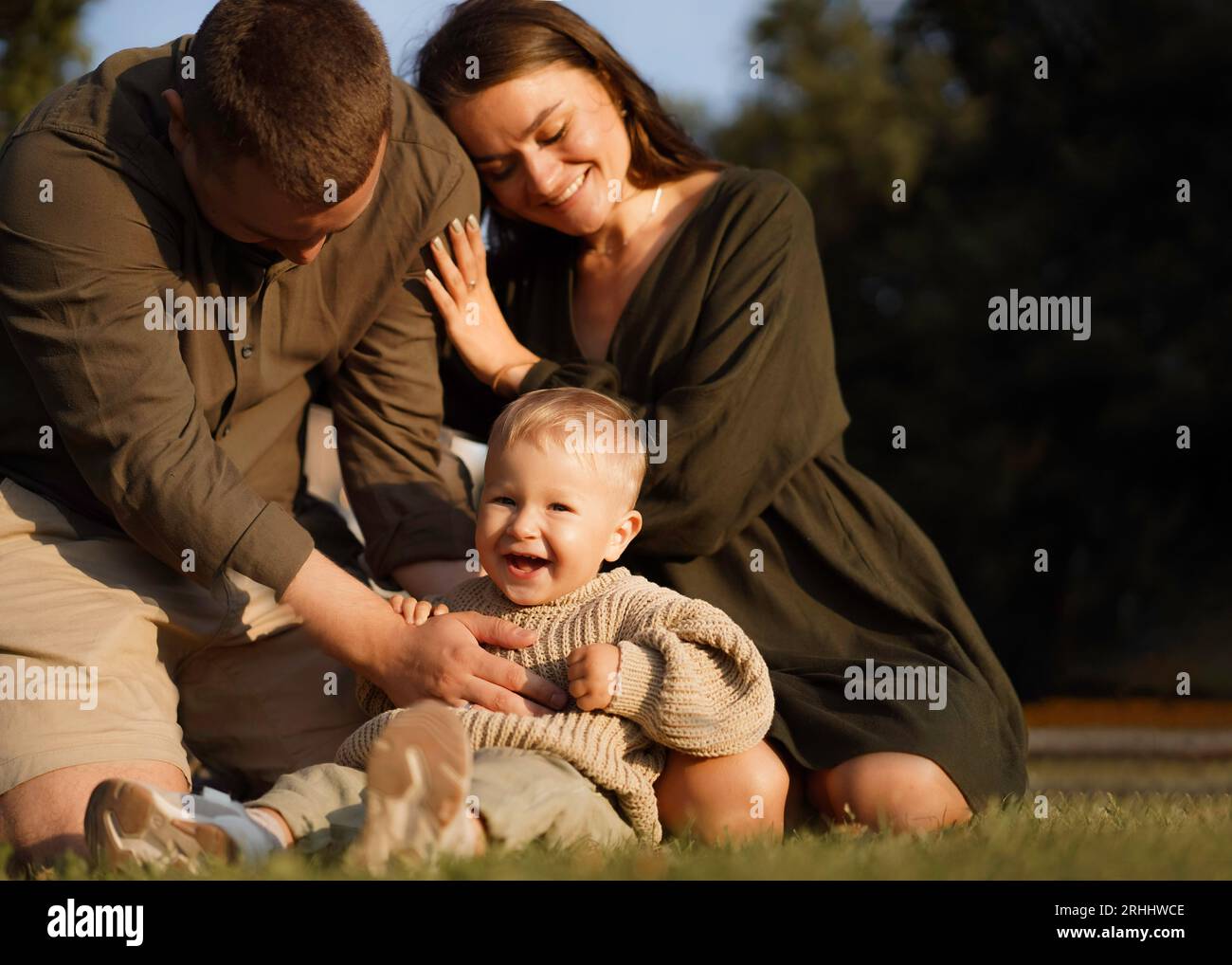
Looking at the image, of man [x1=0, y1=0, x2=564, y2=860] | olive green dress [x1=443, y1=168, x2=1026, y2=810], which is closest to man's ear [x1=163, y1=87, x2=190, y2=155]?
man [x1=0, y1=0, x2=564, y2=860]

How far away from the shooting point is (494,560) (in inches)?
125

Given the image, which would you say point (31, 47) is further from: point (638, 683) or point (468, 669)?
point (638, 683)

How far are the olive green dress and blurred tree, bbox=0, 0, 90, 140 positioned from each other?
319 centimetres

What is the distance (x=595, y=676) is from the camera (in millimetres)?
2949

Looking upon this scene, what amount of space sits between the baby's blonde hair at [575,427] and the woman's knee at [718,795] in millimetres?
593

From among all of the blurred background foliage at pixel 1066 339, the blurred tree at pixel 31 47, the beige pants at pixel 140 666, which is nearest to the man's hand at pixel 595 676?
the beige pants at pixel 140 666

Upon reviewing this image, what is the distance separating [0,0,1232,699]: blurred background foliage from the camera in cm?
1280

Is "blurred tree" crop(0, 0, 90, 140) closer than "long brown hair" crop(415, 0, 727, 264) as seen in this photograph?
No

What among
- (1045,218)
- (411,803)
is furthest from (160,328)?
(1045,218)

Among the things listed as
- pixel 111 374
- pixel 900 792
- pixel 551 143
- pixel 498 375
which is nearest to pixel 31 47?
pixel 551 143

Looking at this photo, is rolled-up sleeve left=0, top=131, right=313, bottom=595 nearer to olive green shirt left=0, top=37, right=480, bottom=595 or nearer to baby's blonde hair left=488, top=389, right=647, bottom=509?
olive green shirt left=0, top=37, right=480, bottom=595

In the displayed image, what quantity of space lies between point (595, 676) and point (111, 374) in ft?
3.95

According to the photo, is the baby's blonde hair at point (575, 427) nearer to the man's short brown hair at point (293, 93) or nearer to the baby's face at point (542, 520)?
the baby's face at point (542, 520)
